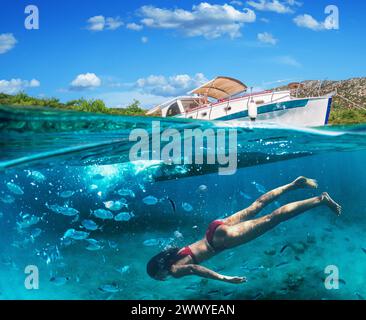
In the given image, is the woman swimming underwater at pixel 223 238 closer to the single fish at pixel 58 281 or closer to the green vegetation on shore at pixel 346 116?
the single fish at pixel 58 281

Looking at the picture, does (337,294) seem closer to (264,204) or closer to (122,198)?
(264,204)

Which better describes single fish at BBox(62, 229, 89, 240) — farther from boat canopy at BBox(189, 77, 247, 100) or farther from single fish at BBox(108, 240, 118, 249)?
boat canopy at BBox(189, 77, 247, 100)

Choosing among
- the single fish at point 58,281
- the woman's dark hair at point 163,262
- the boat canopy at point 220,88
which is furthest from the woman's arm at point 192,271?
the boat canopy at point 220,88

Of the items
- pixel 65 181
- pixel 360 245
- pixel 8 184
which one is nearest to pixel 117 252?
pixel 65 181

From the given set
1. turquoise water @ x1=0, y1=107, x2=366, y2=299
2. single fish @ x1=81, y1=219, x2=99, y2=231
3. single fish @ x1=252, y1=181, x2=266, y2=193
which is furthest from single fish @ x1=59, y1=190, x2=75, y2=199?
single fish @ x1=252, y1=181, x2=266, y2=193

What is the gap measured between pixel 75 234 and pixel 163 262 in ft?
10.3

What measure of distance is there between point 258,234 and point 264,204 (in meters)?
1.14

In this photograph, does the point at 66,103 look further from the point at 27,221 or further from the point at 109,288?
the point at 109,288

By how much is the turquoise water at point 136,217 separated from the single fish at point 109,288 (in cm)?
4

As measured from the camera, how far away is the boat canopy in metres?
18.2

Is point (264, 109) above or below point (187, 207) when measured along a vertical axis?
above

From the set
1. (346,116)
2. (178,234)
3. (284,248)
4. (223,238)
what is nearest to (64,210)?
(178,234)

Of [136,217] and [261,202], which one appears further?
[136,217]

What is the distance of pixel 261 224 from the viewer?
10961 millimetres
